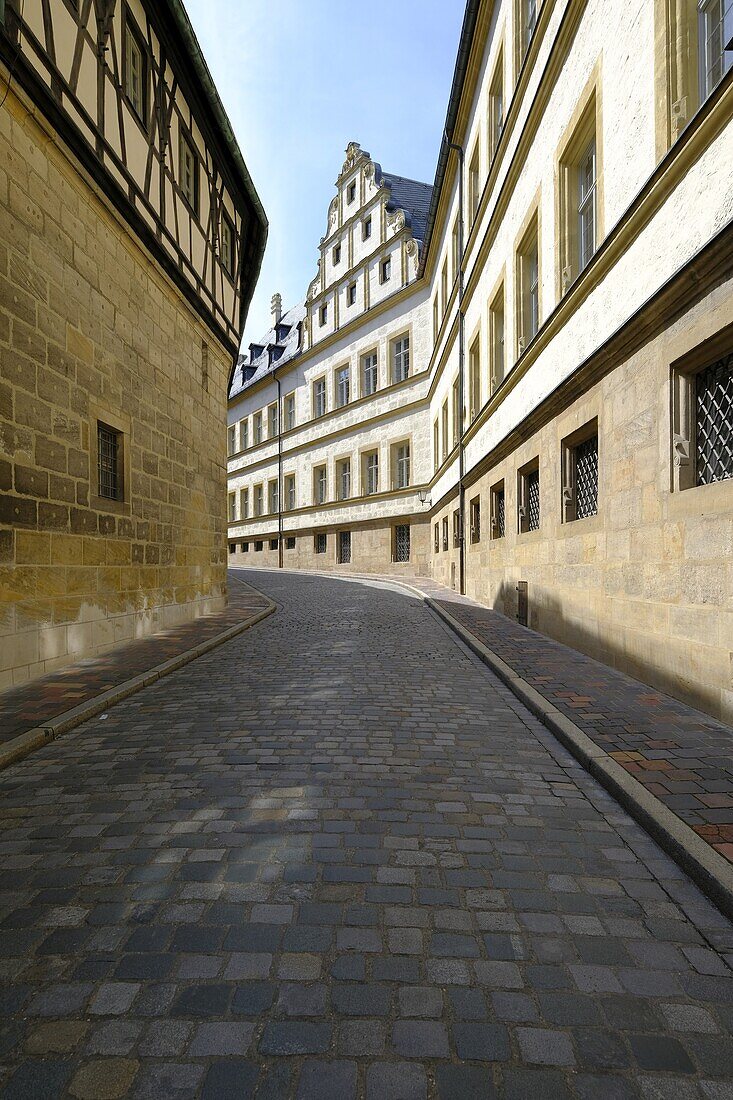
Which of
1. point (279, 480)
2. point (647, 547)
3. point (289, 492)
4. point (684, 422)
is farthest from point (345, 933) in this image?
point (279, 480)

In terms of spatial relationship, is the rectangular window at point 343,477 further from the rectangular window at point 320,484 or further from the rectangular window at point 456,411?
the rectangular window at point 456,411

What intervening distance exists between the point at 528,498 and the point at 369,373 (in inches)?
834

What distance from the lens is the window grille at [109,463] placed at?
811cm

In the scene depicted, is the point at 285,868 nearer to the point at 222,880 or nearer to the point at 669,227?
the point at 222,880

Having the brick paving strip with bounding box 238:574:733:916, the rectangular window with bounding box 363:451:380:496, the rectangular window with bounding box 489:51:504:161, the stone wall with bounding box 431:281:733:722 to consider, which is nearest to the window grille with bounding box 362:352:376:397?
the rectangular window with bounding box 363:451:380:496

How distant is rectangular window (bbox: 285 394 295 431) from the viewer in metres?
37.1

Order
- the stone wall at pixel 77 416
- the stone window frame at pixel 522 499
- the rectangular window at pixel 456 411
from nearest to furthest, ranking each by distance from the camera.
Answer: the stone wall at pixel 77 416
the stone window frame at pixel 522 499
the rectangular window at pixel 456 411

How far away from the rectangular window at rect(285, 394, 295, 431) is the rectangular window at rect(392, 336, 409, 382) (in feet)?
32.4

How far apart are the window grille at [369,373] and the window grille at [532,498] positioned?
20140 millimetres

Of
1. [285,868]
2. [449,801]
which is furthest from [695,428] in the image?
[285,868]

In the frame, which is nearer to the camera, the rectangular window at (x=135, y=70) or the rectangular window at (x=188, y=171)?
the rectangular window at (x=135, y=70)

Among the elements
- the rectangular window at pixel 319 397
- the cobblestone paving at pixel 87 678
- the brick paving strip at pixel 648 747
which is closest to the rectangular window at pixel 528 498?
the brick paving strip at pixel 648 747

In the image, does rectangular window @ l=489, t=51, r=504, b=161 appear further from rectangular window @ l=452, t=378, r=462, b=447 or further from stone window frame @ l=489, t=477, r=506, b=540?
stone window frame @ l=489, t=477, r=506, b=540

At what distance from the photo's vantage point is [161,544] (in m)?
9.95
